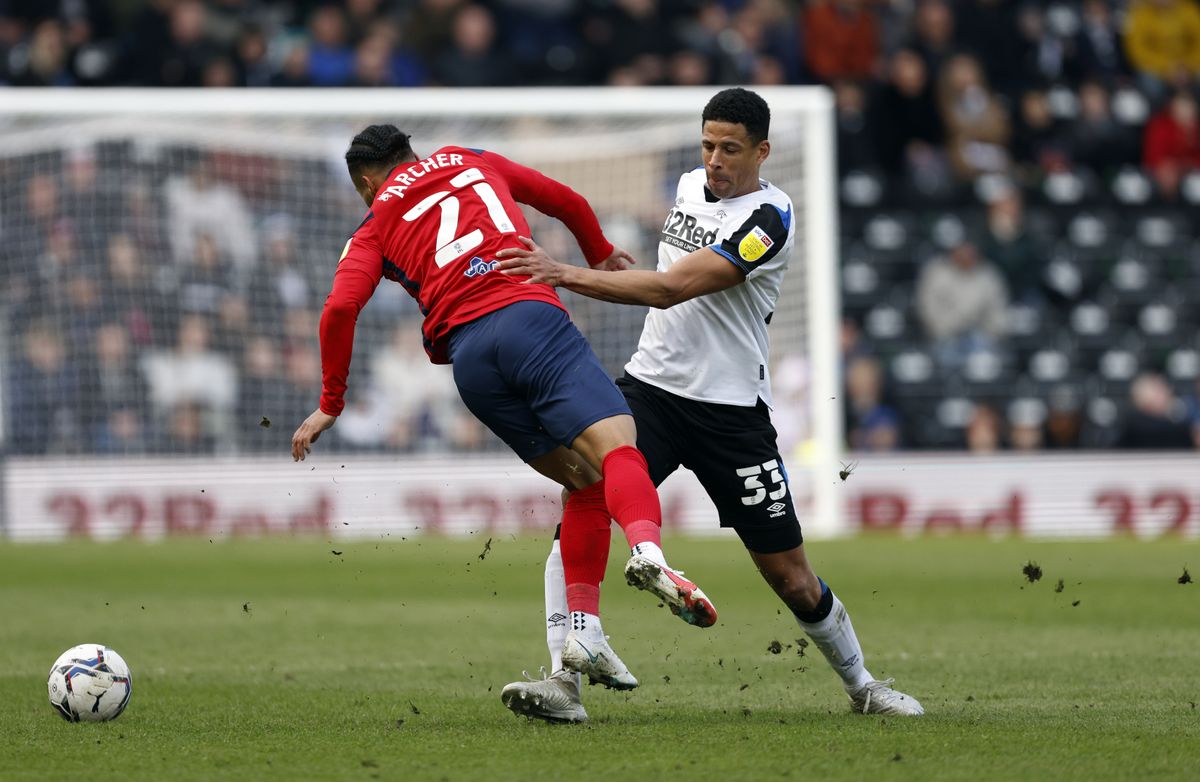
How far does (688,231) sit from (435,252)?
98cm

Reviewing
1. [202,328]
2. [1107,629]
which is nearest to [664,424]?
[1107,629]

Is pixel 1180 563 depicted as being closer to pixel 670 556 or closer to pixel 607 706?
pixel 670 556

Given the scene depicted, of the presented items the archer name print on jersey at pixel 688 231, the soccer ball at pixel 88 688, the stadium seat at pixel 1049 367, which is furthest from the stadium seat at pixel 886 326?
the soccer ball at pixel 88 688

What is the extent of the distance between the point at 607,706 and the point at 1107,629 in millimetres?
4067

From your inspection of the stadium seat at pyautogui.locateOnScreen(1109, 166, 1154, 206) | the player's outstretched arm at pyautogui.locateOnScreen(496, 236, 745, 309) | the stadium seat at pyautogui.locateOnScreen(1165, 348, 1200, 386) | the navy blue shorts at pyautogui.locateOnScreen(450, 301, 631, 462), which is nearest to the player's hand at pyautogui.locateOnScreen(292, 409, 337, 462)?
the navy blue shorts at pyautogui.locateOnScreen(450, 301, 631, 462)

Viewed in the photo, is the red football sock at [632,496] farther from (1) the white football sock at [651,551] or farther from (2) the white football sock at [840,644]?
(2) the white football sock at [840,644]

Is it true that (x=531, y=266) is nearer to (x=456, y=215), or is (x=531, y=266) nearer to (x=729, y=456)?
(x=456, y=215)

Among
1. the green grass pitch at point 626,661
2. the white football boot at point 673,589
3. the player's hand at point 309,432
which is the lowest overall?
the green grass pitch at point 626,661

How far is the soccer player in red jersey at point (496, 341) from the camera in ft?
20.3

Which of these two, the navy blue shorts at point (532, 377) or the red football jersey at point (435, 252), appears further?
the red football jersey at point (435, 252)

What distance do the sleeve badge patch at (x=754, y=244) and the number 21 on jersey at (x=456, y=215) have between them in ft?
2.70

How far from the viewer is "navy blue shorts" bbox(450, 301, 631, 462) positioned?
621cm

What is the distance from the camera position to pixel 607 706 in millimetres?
7004

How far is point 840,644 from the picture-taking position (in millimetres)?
6793
